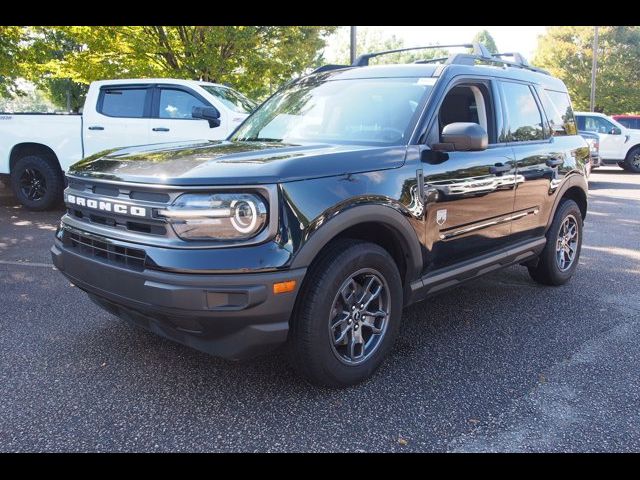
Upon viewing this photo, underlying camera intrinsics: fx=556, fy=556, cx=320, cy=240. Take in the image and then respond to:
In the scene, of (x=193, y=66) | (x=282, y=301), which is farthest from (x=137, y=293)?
(x=193, y=66)

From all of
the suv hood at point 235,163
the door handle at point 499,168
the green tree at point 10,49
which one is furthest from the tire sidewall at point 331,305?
the green tree at point 10,49

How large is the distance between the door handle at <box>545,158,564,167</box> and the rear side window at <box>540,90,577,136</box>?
0.92ft

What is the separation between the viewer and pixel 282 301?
266cm

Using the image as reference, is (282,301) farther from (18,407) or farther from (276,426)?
(18,407)

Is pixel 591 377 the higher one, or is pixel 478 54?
pixel 478 54

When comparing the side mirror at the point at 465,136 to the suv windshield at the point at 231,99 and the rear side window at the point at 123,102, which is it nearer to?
the suv windshield at the point at 231,99

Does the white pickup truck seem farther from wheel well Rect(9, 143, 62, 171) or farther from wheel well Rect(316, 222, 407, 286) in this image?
wheel well Rect(316, 222, 407, 286)

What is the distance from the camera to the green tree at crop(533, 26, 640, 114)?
104 feet

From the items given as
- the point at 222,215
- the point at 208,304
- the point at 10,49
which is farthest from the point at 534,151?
the point at 10,49

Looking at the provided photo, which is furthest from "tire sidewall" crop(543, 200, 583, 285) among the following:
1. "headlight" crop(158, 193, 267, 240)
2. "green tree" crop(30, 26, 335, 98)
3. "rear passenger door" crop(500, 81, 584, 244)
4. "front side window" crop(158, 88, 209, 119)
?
"green tree" crop(30, 26, 335, 98)

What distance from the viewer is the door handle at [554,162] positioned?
15.2ft

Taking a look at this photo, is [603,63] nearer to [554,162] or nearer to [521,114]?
[554,162]

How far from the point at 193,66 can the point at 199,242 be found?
39.1 feet

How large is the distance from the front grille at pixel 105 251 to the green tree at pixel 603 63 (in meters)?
34.0
